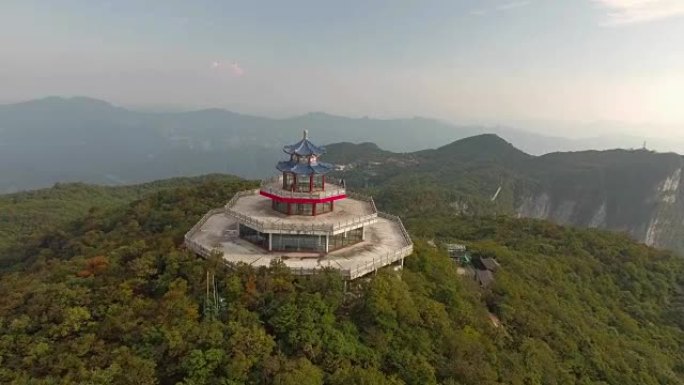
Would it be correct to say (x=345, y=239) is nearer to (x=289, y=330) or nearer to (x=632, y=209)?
(x=289, y=330)

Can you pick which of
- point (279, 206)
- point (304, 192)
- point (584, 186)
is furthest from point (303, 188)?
point (584, 186)

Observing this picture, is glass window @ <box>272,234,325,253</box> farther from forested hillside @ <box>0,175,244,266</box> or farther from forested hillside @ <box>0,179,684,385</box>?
forested hillside @ <box>0,175,244,266</box>

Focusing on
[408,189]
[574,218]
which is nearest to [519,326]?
[408,189]

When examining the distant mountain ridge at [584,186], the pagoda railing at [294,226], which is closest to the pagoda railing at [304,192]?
the pagoda railing at [294,226]

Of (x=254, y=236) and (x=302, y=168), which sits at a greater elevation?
(x=302, y=168)

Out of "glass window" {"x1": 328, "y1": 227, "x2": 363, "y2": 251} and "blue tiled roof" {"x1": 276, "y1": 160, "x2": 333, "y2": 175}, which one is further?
"blue tiled roof" {"x1": 276, "y1": 160, "x2": 333, "y2": 175}

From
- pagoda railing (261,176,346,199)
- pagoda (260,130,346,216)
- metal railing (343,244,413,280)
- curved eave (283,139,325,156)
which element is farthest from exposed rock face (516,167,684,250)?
curved eave (283,139,325,156)
